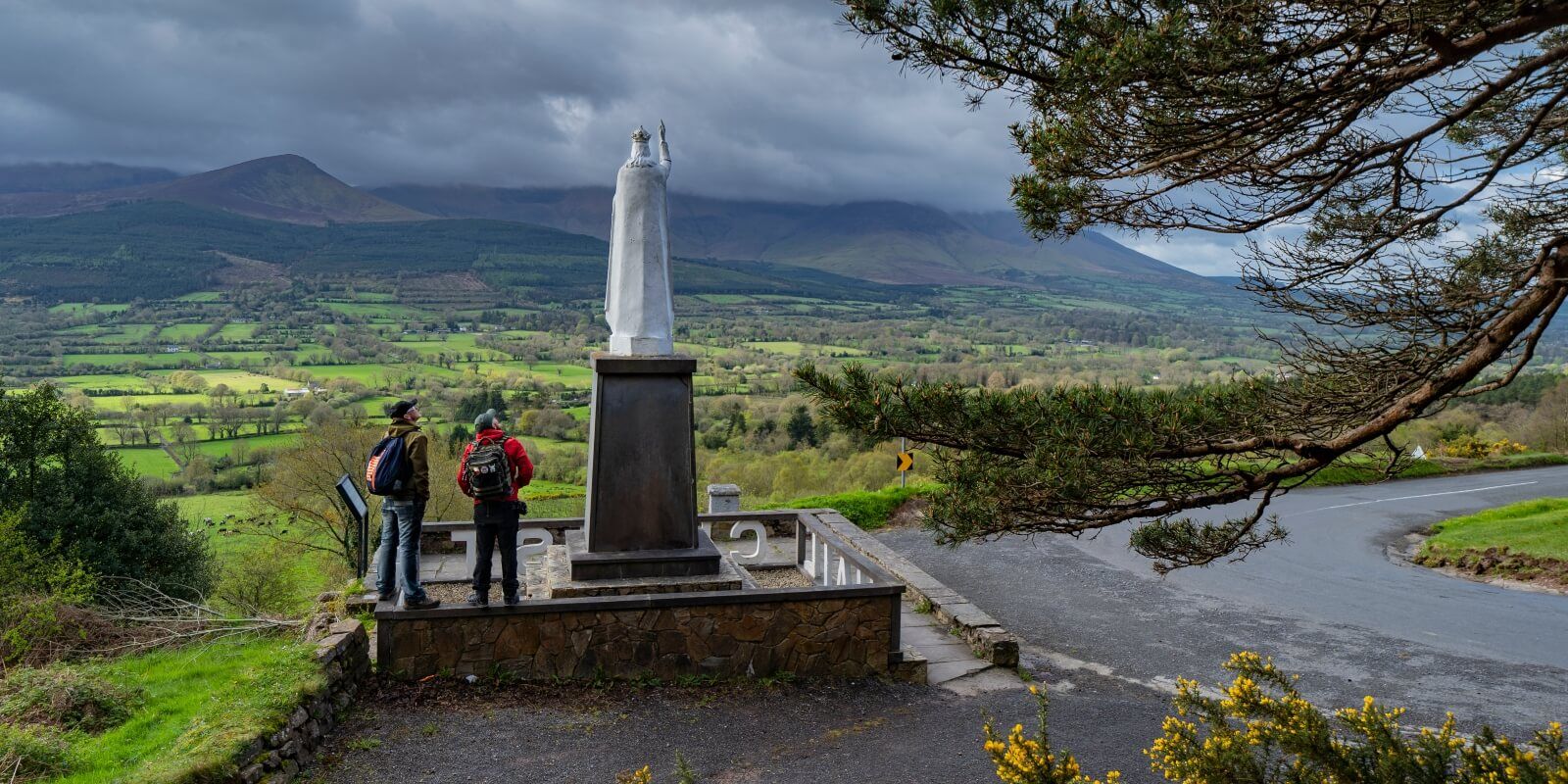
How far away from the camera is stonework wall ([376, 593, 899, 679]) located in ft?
23.7

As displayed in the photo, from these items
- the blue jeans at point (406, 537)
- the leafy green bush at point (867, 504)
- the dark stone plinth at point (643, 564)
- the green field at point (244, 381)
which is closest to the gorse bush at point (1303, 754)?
the dark stone plinth at point (643, 564)

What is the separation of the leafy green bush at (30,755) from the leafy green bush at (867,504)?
38.0 ft

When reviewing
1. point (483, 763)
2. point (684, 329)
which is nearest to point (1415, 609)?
point (483, 763)

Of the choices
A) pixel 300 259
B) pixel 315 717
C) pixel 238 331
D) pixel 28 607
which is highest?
pixel 300 259

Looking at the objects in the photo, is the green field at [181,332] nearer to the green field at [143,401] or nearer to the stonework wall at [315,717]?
the green field at [143,401]

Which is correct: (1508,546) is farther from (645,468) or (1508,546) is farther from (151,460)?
(151,460)

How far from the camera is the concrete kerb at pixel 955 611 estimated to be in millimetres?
8414

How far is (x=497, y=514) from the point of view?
7352 millimetres

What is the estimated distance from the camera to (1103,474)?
14.8 ft

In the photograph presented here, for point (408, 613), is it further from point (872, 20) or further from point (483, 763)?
point (872, 20)

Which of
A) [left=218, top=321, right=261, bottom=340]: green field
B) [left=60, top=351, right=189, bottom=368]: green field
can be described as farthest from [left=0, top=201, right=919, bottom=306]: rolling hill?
[left=60, top=351, right=189, bottom=368]: green field

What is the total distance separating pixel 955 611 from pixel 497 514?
181 inches

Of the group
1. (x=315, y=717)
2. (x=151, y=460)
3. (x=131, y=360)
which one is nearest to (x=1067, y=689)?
(x=315, y=717)

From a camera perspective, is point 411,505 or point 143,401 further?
point 143,401
